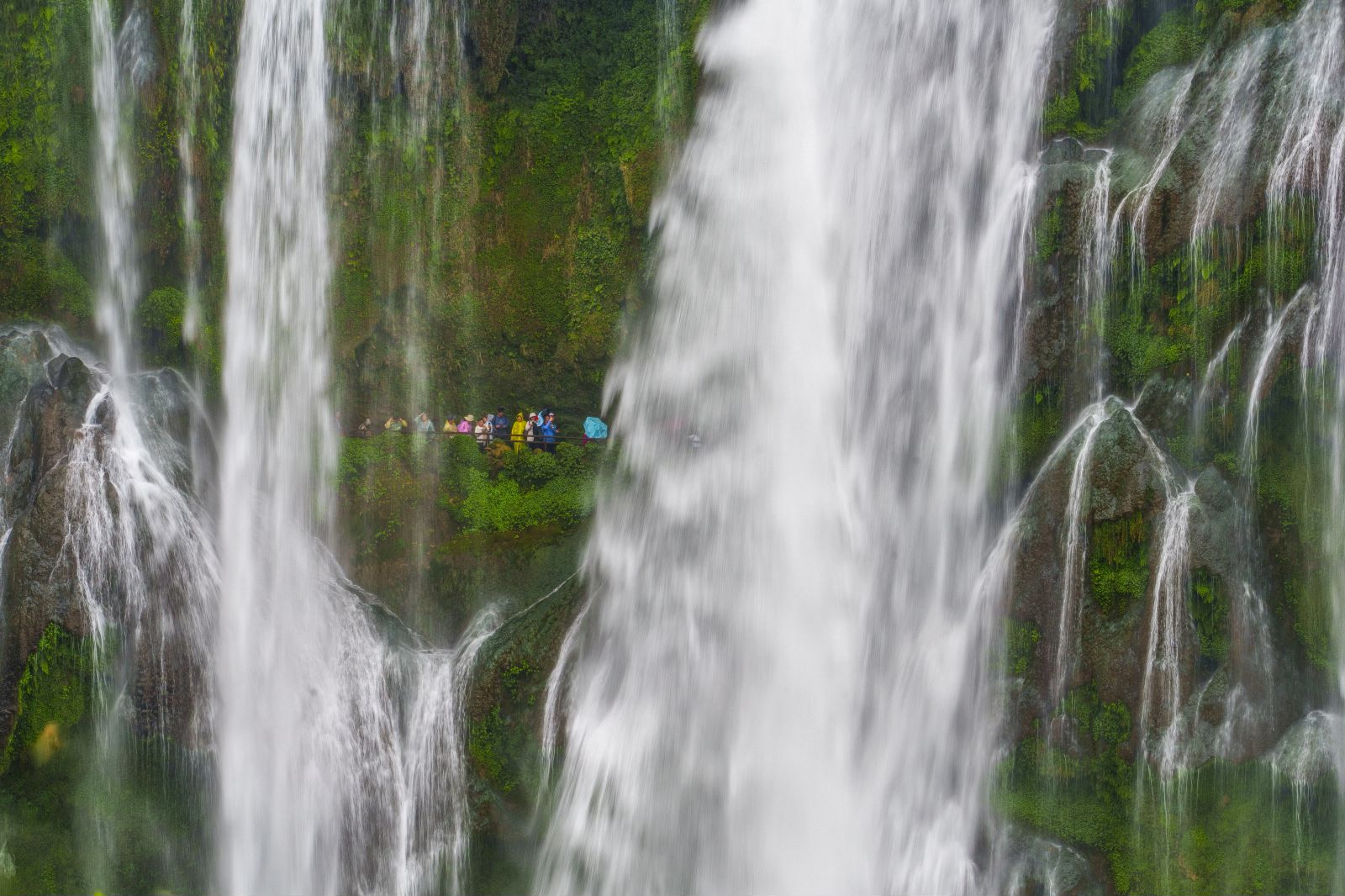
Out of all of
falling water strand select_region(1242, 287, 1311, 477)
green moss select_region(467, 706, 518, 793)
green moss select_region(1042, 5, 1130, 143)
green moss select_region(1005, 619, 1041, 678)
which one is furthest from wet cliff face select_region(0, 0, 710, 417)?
falling water strand select_region(1242, 287, 1311, 477)

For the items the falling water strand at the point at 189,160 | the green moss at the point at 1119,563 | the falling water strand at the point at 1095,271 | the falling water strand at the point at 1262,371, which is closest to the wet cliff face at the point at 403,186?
the falling water strand at the point at 189,160

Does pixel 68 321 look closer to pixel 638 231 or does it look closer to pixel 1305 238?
pixel 638 231

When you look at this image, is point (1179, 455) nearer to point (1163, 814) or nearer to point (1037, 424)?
point (1037, 424)

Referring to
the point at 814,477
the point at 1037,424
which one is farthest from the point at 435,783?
the point at 1037,424

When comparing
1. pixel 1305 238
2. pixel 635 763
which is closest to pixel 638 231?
pixel 635 763

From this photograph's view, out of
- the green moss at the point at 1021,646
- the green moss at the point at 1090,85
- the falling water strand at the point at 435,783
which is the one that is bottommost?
the falling water strand at the point at 435,783

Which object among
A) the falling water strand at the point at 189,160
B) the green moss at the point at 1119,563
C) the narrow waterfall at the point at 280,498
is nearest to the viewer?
the green moss at the point at 1119,563

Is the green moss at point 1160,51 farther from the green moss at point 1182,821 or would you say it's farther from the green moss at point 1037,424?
the green moss at point 1182,821
